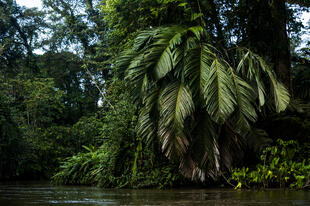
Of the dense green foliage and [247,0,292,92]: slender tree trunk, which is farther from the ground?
[247,0,292,92]: slender tree trunk

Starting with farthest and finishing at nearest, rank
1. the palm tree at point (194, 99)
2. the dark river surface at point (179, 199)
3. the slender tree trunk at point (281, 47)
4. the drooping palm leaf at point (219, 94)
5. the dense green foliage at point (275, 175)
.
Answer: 1. the slender tree trunk at point (281, 47)
2. the palm tree at point (194, 99)
3. the dense green foliage at point (275, 175)
4. the drooping palm leaf at point (219, 94)
5. the dark river surface at point (179, 199)

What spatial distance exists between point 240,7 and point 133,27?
3.01 meters

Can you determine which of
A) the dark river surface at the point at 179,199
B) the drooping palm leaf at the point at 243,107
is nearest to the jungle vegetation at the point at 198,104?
the drooping palm leaf at the point at 243,107

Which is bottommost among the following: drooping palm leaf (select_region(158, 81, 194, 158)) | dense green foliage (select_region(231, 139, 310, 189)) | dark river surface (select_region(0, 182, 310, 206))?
dark river surface (select_region(0, 182, 310, 206))

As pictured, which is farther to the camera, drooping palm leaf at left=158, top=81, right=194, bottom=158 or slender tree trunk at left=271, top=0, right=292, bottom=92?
slender tree trunk at left=271, top=0, right=292, bottom=92

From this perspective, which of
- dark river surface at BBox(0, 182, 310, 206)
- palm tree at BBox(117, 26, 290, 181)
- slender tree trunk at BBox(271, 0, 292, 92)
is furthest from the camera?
slender tree trunk at BBox(271, 0, 292, 92)

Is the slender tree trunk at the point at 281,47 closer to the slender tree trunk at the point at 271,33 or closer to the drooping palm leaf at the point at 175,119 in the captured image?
the slender tree trunk at the point at 271,33

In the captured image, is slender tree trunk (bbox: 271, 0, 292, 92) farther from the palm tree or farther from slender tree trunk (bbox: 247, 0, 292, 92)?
the palm tree

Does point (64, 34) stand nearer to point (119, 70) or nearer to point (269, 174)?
point (119, 70)

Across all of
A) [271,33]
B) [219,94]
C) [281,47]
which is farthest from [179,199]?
[271,33]

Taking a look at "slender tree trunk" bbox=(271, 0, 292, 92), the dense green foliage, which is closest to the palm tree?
the dense green foliage

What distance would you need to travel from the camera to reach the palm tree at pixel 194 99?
19.6 feet

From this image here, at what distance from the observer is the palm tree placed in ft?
19.6

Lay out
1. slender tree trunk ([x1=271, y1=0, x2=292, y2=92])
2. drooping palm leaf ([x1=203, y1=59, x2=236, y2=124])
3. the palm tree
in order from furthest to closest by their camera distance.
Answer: slender tree trunk ([x1=271, y1=0, x2=292, y2=92]) → the palm tree → drooping palm leaf ([x1=203, y1=59, x2=236, y2=124])
